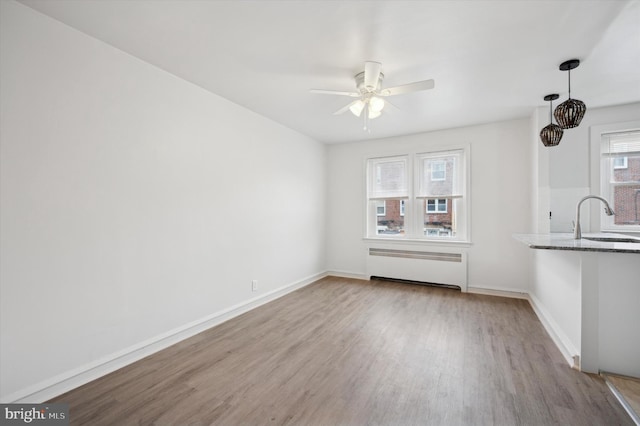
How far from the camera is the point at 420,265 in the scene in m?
4.78

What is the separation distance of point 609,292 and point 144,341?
392cm

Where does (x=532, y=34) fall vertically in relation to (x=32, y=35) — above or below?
above

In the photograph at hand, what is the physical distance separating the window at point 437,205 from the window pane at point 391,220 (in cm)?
52

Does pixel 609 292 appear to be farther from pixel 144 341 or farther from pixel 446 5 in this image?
pixel 144 341

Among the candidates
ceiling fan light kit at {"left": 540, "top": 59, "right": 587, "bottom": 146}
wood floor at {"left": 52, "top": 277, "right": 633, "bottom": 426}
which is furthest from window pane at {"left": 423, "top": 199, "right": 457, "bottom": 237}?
ceiling fan light kit at {"left": 540, "top": 59, "right": 587, "bottom": 146}

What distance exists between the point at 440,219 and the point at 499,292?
1408 mm

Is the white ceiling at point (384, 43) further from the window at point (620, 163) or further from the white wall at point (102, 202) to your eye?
the window at point (620, 163)

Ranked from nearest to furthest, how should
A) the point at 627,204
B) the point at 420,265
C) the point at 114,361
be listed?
the point at 114,361 → the point at 627,204 → the point at 420,265

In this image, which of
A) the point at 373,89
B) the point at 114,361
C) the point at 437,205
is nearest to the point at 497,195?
the point at 437,205

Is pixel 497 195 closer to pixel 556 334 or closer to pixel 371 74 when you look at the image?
pixel 556 334

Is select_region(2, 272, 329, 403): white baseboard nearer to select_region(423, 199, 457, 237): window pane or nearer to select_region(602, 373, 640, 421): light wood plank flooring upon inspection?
select_region(423, 199, 457, 237): window pane

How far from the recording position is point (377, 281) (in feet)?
16.9

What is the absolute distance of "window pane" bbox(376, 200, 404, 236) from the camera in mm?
5180

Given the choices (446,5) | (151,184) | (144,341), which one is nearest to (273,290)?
(144,341)
